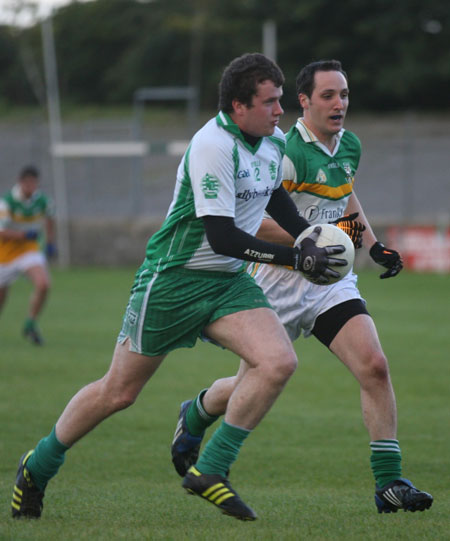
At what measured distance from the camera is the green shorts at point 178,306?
16.0 ft

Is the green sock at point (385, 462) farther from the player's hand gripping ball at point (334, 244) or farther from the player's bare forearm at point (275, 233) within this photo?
the player's bare forearm at point (275, 233)

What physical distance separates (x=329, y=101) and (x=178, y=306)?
65.6 inches

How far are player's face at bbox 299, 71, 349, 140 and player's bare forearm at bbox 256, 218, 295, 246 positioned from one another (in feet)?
2.04

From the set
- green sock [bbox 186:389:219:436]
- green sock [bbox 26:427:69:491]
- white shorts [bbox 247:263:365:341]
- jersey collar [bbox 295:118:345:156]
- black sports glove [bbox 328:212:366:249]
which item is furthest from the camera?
green sock [bbox 186:389:219:436]

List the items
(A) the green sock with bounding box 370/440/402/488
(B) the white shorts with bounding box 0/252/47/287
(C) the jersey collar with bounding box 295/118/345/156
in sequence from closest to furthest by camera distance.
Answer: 1. (A) the green sock with bounding box 370/440/402/488
2. (C) the jersey collar with bounding box 295/118/345/156
3. (B) the white shorts with bounding box 0/252/47/287

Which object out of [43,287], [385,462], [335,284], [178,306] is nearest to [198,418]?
[335,284]

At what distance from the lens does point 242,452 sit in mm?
7219

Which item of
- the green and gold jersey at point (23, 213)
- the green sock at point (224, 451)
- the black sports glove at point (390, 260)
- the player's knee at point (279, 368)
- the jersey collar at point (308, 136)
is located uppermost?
A: the jersey collar at point (308, 136)

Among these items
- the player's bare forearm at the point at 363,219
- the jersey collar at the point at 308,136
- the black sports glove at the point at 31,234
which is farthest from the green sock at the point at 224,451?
the black sports glove at the point at 31,234

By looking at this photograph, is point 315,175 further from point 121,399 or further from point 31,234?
point 31,234

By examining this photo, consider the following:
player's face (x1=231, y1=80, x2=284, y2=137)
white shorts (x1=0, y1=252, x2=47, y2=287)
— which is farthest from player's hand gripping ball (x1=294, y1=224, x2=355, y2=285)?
white shorts (x1=0, y1=252, x2=47, y2=287)

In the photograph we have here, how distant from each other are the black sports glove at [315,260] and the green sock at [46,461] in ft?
5.19

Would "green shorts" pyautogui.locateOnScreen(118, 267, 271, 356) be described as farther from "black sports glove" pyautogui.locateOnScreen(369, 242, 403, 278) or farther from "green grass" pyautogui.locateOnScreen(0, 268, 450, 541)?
"black sports glove" pyautogui.locateOnScreen(369, 242, 403, 278)

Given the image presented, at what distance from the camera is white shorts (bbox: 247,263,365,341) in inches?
225
